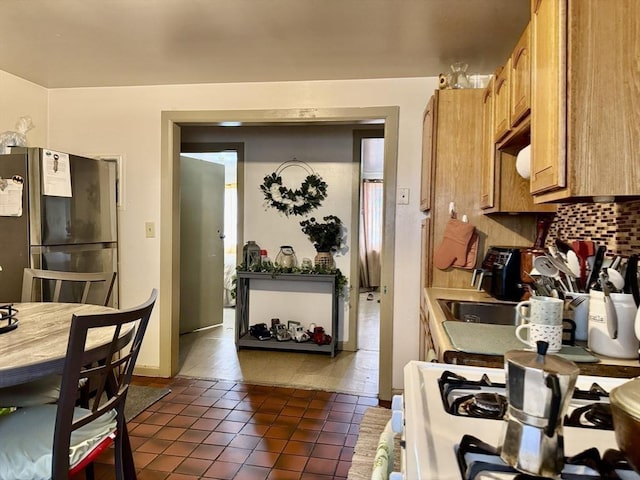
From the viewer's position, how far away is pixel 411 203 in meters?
2.94

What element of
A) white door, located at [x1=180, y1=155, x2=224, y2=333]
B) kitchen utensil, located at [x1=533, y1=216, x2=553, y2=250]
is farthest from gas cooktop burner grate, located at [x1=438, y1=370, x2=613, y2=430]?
white door, located at [x1=180, y1=155, x2=224, y2=333]

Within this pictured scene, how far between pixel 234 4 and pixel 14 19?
1.16 metres

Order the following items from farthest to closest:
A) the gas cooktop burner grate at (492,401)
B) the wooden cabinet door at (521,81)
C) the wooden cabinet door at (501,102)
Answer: the wooden cabinet door at (501,102) → the wooden cabinet door at (521,81) → the gas cooktop burner grate at (492,401)

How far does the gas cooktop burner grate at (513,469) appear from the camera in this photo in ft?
2.23

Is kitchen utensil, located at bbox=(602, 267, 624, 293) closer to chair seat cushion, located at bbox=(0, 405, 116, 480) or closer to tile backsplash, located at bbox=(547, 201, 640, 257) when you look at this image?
tile backsplash, located at bbox=(547, 201, 640, 257)

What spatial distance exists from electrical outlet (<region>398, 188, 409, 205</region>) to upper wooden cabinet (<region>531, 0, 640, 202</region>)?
5.82 ft

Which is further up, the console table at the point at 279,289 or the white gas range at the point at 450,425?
the white gas range at the point at 450,425

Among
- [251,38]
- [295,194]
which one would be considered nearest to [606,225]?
[251,38]

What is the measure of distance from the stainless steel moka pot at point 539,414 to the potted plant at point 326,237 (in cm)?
331

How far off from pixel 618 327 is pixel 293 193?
3.24m

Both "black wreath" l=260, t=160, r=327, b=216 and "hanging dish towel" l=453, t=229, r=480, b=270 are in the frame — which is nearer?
"hanging dish towel" l=453, t=229, r=480, b=270

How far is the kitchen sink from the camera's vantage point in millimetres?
1966

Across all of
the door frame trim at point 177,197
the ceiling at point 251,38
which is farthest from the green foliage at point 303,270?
the ceiling at point 251,38

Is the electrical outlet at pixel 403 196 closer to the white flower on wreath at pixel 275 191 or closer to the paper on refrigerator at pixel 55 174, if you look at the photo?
the white flower on wreath at pixel 275 191
